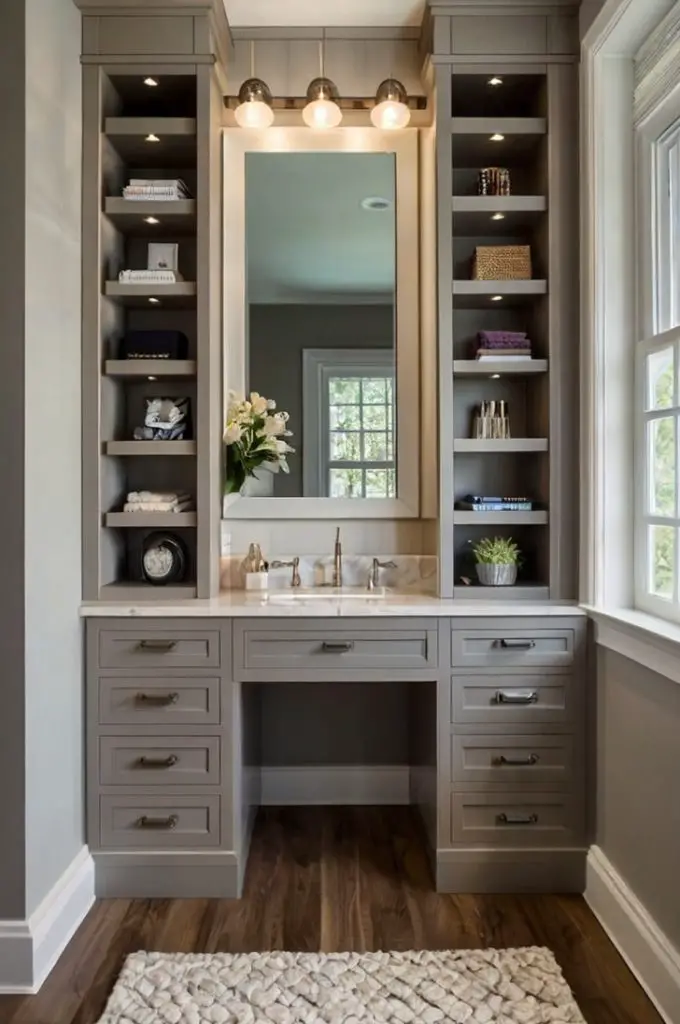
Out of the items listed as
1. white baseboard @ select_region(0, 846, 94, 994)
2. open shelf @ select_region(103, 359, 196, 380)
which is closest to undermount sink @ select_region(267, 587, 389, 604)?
open shelf @ select_region(103, 359, 196, 380)

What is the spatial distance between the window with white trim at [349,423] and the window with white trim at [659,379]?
91 cm

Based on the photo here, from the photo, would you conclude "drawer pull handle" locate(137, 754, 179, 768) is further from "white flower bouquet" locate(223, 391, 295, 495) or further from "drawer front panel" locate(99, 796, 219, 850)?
"white flower bouquet" locate(223, 391, 295, 495)

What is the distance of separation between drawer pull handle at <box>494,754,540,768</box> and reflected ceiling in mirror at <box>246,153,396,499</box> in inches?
40.1

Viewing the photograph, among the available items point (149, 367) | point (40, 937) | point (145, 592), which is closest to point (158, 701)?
point (145, 592)

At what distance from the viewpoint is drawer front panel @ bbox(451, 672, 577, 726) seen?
235 cm

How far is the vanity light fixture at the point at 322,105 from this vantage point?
2609 millimetres

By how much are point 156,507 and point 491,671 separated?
4.01 feet

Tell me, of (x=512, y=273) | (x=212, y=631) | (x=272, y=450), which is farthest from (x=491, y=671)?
(x=512, y=273)

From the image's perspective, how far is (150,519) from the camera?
2504 mm

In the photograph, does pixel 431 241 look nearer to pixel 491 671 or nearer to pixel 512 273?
pixel 512 273

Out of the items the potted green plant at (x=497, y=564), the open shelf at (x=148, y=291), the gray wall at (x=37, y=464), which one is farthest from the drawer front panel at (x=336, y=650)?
the open shelf at (x=148, y=291)

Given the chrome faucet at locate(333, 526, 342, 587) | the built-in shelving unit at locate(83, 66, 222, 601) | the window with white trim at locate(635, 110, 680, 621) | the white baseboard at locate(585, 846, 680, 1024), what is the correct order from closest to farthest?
the white baseboard at locate(585, 846, 680, 1024) < the window with white trim at locate(635, 110, 680, 621) < the built-in shelving unit at locate(83, 66, 222, 601) < the chrome faucet at locate(333, 526, 342, 587)

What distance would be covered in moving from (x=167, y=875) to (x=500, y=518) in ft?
5.08

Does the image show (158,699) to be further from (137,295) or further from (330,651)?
(137,295)
